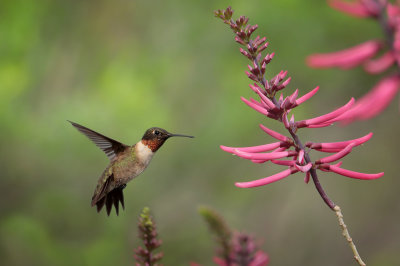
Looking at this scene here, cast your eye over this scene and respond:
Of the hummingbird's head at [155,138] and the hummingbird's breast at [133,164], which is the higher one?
the hummingbird's head at [155,138]

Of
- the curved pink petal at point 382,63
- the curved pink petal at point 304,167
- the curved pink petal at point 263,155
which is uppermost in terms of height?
the curved pink petal at point 382,63

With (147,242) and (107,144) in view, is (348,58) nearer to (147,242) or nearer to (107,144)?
(147,242)

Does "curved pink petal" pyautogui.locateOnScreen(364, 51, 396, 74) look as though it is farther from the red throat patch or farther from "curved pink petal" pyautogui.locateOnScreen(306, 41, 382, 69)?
the red throat patch

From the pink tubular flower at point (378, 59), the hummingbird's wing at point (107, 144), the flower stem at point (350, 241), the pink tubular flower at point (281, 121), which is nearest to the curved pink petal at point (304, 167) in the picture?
the pink tubular flower at point (281, 121)

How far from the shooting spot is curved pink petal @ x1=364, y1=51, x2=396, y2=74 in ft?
3.10

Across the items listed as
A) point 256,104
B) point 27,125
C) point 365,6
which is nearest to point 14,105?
point 27,125

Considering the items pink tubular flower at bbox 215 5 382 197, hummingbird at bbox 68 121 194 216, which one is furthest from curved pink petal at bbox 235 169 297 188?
hummingbird at bbox 68 121 194 216

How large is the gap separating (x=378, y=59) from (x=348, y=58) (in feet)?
0.17

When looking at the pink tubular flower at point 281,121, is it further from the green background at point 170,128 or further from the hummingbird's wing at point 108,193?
the green background at point 170,128

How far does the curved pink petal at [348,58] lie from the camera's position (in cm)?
100

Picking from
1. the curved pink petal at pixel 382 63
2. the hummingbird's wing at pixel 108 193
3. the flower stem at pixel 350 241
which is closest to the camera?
the curved pink petal at pixel 382 63

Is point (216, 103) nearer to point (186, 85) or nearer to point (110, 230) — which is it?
point (186, 85)

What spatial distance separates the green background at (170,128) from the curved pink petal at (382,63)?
5.78 m

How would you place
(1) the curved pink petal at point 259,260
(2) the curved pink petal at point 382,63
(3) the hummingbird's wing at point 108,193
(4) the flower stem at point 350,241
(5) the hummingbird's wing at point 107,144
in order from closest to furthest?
(2) the curved pink petal at point 382,63 → (4) the flower stem at point 350,241 → (1) the curved pink petal at point 259,260 → (3) the hummingbird's wing at point 108,193 → (5) the hummingbird's wing at point 107,144
